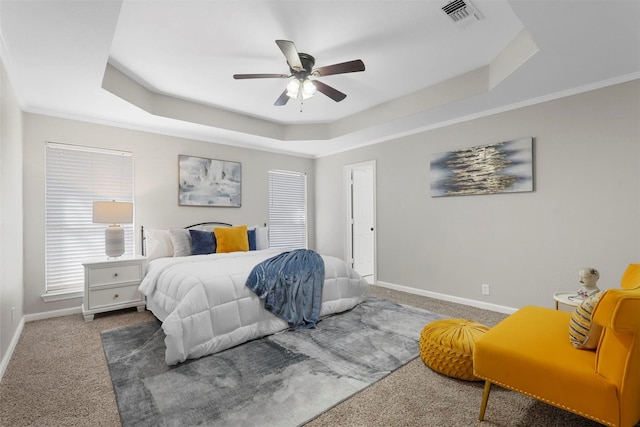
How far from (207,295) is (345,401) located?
4.68ft

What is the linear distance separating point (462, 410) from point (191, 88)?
405cm

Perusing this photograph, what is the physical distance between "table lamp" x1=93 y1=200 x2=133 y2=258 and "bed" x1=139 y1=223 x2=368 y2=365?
1.33ft

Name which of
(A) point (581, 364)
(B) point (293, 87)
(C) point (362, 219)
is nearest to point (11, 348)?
(B) point (293, 87)

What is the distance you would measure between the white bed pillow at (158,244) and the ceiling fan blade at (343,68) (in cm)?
297

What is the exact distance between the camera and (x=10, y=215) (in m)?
2.70

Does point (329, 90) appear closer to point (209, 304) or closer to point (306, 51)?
point (306, 51)

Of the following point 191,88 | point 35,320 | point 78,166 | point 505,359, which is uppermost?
point 191,88

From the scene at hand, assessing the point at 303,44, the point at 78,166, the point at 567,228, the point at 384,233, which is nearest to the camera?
the point at 303,44

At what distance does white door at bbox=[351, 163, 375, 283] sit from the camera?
5.86 m

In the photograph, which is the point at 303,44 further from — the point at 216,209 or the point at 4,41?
the point at 216,209

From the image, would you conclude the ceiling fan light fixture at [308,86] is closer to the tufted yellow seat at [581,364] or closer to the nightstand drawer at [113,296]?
the tufted yellow seat at [581,364]

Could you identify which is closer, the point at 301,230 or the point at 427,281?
the point at 427,281

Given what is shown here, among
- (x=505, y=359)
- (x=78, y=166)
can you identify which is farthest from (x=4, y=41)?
(x=505, y=359)

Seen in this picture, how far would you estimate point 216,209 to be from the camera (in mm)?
5078
